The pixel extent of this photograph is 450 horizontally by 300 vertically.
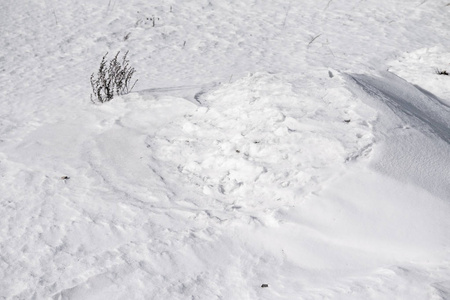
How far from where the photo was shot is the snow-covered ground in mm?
2121

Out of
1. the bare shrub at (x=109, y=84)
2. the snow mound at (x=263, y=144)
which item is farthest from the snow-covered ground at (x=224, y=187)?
the bare shrub at (x=109, y=84)

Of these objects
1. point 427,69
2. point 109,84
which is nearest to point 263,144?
point 109,84

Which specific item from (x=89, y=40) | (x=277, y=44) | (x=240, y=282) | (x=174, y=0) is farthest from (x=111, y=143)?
(x=174, y=0)

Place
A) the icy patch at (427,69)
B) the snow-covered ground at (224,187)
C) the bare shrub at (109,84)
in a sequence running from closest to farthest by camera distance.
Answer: the snow-covered ground at (224,187) < the bare shrub at (109,84) < the icy patch at (427,69)

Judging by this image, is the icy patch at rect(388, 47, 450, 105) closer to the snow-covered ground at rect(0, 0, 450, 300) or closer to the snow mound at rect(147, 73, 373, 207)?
the snow-covered ground at rect(0, 0, 450, 300)

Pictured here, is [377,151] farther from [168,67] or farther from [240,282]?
[168,67]

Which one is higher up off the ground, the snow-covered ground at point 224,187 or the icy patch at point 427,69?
the snow-covered ground at point 224,187

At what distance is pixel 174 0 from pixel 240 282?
5.91 metres

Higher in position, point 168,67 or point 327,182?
point 327,182

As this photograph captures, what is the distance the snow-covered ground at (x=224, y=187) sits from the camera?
83.5 inches

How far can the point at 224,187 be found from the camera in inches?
112

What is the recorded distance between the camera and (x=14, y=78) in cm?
475

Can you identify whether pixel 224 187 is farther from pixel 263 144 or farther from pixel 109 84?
pixel 109 84

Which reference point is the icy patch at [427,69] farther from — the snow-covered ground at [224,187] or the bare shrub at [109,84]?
the bare shrub at [109,84]
